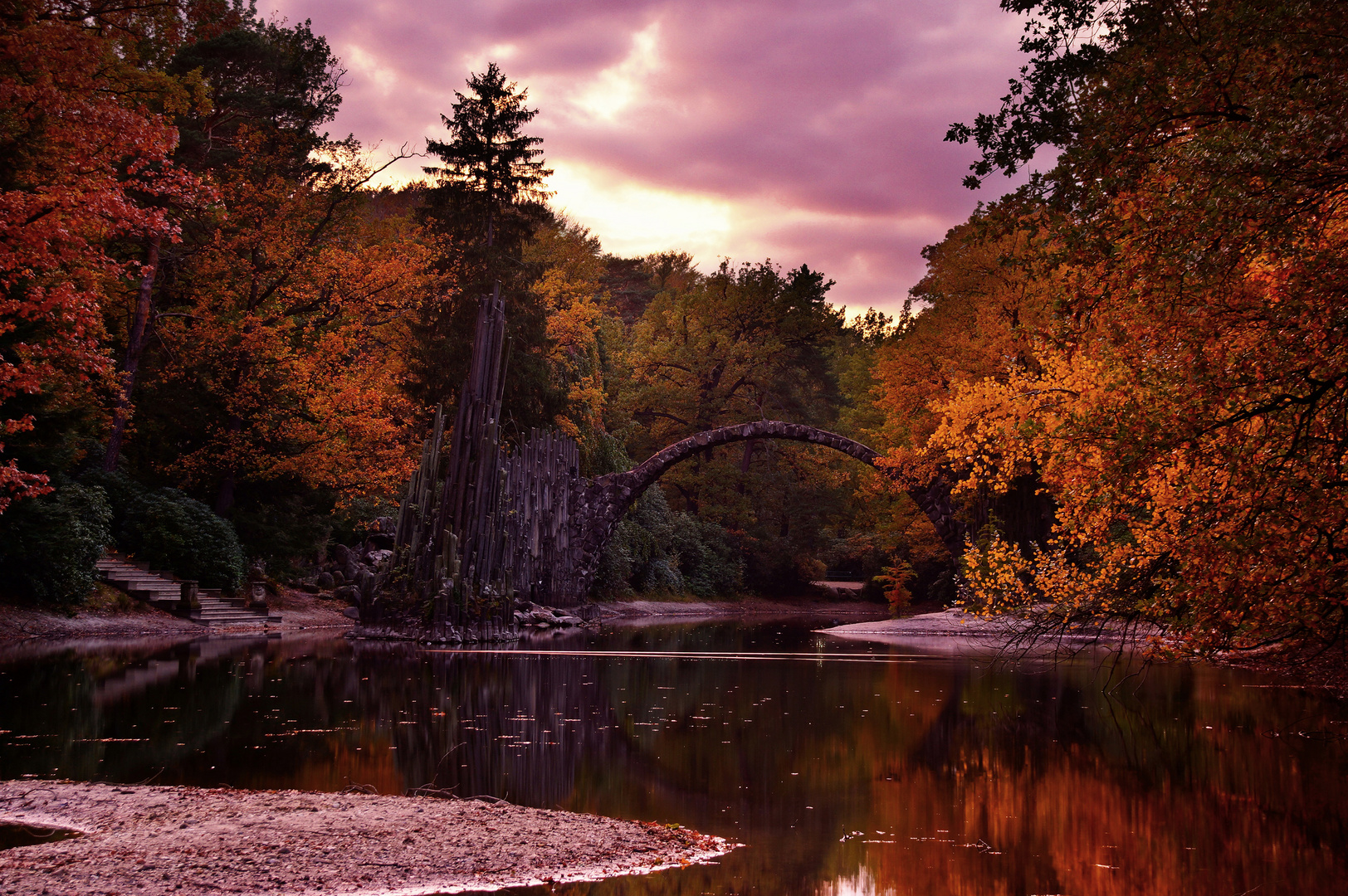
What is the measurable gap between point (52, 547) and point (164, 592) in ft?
12.1

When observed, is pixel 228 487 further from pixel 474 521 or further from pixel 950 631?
pixel 950 631

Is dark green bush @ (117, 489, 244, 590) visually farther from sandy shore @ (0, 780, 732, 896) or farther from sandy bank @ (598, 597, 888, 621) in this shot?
sandy shore @ (0, 780, 732, 896)

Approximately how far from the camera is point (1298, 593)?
6.93 meters

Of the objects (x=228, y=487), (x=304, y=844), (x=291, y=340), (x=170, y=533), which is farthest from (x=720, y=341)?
(x=304, y=844)


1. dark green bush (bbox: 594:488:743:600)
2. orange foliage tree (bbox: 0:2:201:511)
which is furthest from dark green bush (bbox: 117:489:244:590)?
dark green bush (bbox: 594:488:743:600)

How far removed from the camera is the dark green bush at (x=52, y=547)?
680 inches

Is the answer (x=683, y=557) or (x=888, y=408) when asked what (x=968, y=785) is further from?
(x=683, y=557)

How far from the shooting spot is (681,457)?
3047cm

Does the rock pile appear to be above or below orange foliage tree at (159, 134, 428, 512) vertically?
below

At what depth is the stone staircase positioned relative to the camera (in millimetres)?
20562

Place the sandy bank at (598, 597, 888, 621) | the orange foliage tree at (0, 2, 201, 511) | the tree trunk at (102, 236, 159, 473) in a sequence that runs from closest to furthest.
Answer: the orange foliage tree at (0, 2, 201, 511) → the tree trunk at (102, 236, 159, 473) → the sandy bank at (598, 597, 888, 621)

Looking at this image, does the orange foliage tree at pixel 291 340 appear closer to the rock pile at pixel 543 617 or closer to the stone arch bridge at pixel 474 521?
the stone arch bridge at pixel 474 521

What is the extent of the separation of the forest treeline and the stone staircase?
0.61 meters

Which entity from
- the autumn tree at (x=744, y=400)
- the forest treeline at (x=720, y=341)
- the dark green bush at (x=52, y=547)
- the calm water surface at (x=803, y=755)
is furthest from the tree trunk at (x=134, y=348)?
the autumn tree at (x=744, y=400)
